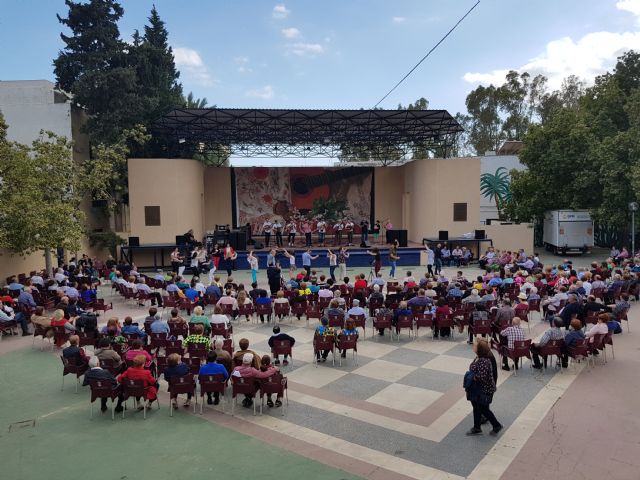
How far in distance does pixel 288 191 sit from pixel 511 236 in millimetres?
14400

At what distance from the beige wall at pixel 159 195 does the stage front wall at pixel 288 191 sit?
6502 millimetres

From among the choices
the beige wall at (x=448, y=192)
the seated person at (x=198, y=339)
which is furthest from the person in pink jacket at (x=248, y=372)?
the beige wall at (x=448, y=192)

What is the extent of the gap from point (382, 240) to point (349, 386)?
78.7 feet

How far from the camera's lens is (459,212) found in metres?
29.9

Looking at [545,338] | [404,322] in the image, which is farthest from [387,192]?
[545,338]

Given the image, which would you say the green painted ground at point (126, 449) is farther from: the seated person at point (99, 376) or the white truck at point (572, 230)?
the white truck at point (572, 230)

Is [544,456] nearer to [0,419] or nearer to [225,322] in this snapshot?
[225,322]

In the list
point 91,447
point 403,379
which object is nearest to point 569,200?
point 403,379

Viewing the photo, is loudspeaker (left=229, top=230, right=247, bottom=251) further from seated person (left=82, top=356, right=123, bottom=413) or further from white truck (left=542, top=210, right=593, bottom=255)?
seated person (left=82, top=356, right=123, bottom=413)

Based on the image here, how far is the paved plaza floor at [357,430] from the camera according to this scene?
6.41 m

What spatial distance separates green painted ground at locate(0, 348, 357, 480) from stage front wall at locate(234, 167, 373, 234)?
84.3 feet

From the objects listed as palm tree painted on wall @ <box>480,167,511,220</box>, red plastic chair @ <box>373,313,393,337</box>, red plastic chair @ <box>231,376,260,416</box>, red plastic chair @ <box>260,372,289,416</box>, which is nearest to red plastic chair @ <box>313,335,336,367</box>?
red plastic chair @ <box>373,313,393,337</box>

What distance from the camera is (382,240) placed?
3297 centimetres

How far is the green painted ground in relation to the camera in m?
6.34
